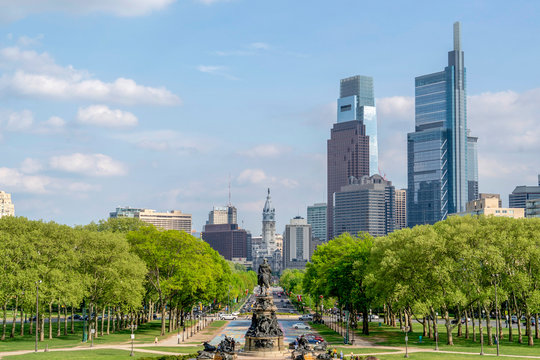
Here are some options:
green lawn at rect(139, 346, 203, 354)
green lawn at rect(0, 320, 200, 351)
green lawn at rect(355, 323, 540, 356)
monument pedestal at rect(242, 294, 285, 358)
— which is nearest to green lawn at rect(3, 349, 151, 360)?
green lawn at rect(139, 346, 203, 354)

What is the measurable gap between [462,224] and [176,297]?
177 feet

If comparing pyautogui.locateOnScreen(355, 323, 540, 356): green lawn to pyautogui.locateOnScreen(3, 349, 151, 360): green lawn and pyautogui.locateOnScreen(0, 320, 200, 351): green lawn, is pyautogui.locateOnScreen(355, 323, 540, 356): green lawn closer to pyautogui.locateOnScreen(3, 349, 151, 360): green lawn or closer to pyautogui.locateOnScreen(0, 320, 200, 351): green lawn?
pyautogui.locateOnScreen(0, 320, 200, 351): green lawn

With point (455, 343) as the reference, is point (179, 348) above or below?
below

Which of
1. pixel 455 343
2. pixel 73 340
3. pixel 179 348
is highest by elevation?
pixel 455 343

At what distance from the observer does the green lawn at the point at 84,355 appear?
69.5m

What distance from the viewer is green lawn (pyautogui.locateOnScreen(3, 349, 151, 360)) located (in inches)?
2735

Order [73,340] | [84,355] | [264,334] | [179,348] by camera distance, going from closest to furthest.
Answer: [264,334]
[84,355]
[179,348]
[73,340]

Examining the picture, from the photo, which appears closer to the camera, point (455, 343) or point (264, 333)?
point (264, 333)

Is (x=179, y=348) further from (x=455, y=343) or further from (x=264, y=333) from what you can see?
(x=455, y=343)

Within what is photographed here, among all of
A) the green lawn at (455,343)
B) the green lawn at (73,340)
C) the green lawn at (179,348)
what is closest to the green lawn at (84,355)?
the green lawn at (179,348)

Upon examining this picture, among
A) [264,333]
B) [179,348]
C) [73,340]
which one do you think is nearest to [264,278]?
[264,333]

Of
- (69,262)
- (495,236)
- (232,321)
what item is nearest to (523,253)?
(495,236)

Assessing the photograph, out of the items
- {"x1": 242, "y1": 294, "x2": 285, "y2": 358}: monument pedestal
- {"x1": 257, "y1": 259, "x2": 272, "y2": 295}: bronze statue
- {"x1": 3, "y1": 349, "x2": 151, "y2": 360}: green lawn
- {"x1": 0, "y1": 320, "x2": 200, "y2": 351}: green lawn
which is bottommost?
{"x1": 0, "y1": 320, "x2": 200, "y2": 351}: green lawn

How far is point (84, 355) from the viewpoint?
239ft
